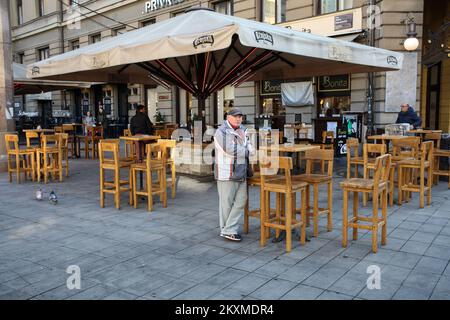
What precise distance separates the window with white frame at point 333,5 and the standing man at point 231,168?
38.0 feet

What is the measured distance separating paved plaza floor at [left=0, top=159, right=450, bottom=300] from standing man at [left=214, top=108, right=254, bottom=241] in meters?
0.29

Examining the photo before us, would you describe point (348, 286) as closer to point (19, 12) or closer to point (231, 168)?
point (231, 168)

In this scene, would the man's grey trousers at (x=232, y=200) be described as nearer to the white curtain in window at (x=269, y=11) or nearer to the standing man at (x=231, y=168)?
the standing man at (x=231, y=168)

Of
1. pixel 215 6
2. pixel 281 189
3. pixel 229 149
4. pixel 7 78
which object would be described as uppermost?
pixel 215 6

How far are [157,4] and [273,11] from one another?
6755mm

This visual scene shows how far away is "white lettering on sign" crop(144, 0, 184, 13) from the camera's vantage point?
68.3 ft

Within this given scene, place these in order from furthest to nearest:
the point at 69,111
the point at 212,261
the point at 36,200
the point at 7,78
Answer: the point at 69,111, the point at 7,78, the point at 36,200, the point at 212,261

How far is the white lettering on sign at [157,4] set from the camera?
68.3 feet
